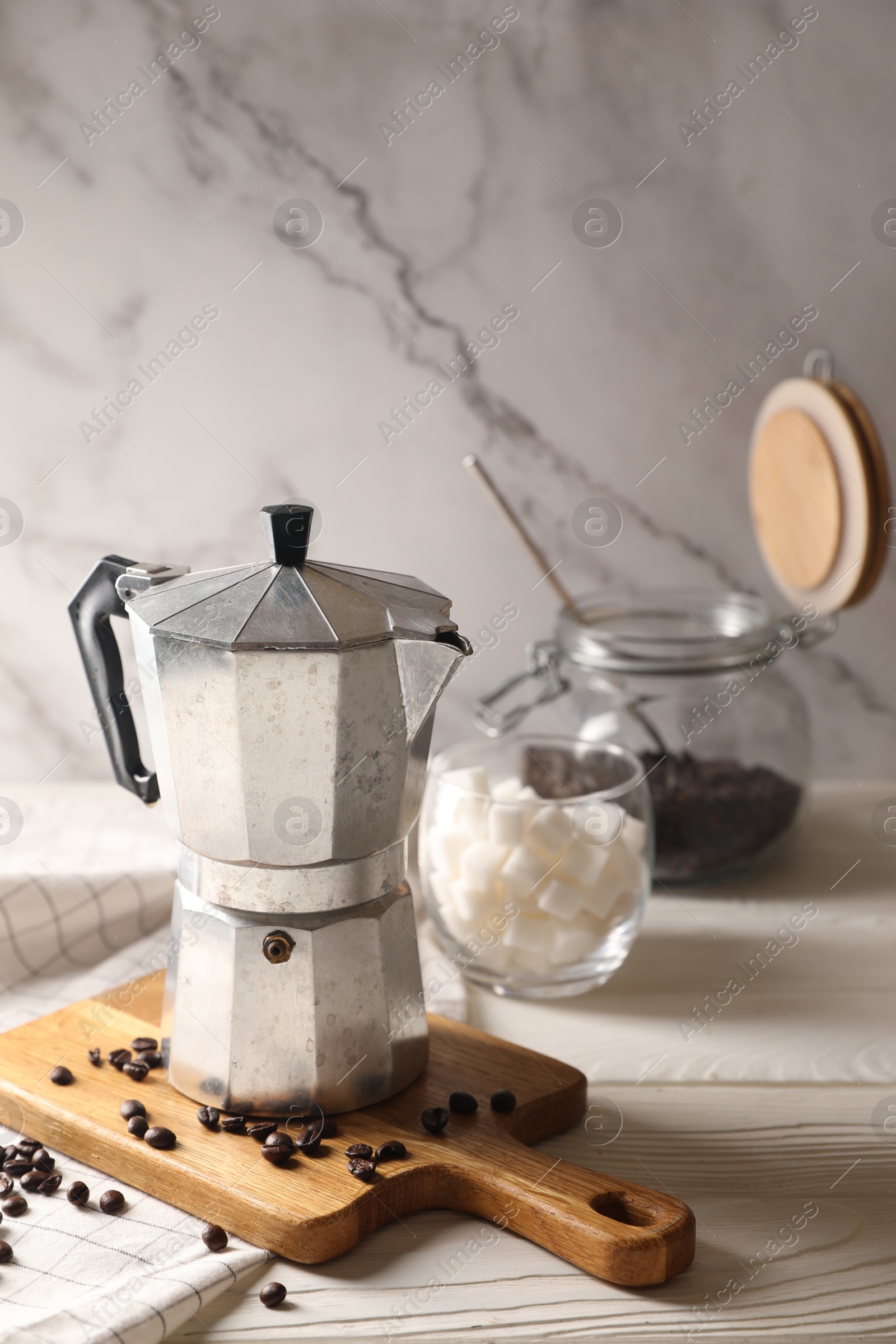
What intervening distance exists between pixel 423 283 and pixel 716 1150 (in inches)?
32.4

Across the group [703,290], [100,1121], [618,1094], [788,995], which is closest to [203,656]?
[100,1121]

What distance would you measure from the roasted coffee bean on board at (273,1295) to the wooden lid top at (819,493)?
720 mm

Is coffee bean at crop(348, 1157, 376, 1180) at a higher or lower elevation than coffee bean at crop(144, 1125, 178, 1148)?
lower

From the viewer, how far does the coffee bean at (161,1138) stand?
2.07 feet

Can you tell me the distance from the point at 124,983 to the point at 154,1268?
0.99 feet

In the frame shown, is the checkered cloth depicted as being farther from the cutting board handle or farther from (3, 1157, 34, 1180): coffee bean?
the cutting board handle

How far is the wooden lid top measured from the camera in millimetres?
959

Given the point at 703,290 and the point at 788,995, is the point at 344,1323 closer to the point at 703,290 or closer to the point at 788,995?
the point at 788,995

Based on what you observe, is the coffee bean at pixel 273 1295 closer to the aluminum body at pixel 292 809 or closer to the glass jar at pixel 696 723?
the aluminum body at pixel 292 809

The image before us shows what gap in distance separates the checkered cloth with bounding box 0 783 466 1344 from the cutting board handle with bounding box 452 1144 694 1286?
121 millimetres

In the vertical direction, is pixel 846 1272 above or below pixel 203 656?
below

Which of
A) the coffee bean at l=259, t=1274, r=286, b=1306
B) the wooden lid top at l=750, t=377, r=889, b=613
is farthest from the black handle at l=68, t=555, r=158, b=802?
the wooden lid top at l=750, t=377, r=889, b=613

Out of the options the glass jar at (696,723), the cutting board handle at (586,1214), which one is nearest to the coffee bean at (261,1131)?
the cutting board handle at (586,1214)

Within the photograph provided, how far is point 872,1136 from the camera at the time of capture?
2.26 feet
